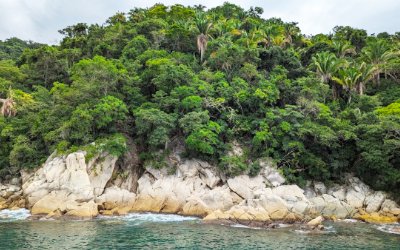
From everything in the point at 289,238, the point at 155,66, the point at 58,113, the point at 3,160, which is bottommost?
the point at 289,238

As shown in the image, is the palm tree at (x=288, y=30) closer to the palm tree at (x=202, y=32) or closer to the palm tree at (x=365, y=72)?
the palm tree at (x=365, y=72)

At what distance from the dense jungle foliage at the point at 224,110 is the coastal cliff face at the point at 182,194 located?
1.38 metres

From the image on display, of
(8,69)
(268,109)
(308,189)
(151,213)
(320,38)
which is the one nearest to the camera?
(151,213)

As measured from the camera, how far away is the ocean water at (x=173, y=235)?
15867 mm

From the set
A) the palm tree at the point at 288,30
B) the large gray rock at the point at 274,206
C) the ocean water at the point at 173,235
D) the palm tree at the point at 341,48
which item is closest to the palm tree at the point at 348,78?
the palm tree at the point at 341,48

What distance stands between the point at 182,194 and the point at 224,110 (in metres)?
9.78

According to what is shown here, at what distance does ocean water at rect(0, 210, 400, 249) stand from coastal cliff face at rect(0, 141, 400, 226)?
5.94ft

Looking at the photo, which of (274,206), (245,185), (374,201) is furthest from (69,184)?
(374,201)

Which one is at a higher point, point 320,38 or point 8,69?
point 320,38

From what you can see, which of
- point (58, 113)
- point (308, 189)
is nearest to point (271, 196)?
point (308, 189)

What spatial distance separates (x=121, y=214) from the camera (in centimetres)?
2383

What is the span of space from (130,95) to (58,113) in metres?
7.37

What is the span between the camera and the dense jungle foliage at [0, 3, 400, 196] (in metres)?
27.5

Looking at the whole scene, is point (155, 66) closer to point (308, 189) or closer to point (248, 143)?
Result: point (248, 143)
